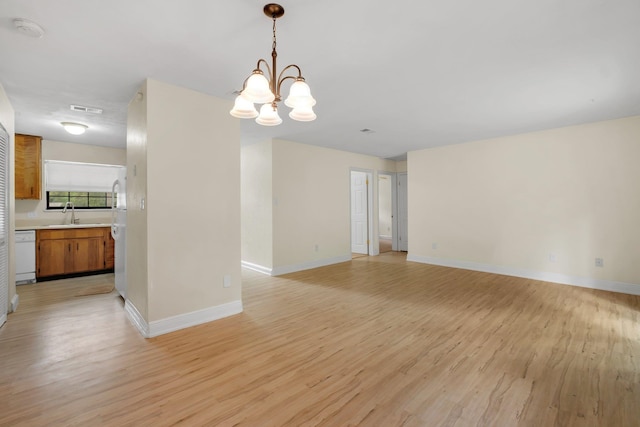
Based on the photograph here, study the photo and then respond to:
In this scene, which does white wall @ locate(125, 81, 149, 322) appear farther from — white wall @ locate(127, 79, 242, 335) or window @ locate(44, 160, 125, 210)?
window @ locate(44, 160, 125, 210)

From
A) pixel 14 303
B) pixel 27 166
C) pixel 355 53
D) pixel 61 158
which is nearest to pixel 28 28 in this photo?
pixel 355 53

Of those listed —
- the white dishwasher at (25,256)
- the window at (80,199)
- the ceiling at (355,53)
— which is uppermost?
the ceiling at (355,53)

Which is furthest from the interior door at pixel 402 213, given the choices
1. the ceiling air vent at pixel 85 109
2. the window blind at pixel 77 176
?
the ceiling air vent at pixel 85 109

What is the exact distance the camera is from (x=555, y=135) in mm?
4617

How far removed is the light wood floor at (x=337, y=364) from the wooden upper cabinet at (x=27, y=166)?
7.08 ft

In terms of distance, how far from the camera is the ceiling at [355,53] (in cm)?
184

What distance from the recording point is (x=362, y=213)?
7.30 meters

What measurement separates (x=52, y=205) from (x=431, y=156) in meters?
7.64

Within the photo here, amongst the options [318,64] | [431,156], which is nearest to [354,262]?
[431,156]

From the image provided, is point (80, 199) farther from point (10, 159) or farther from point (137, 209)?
point (137, 209)

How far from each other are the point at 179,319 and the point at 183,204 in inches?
46.5

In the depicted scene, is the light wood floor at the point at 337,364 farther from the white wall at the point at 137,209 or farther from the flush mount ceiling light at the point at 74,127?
the flush mount ceiling light at the point at 74,127

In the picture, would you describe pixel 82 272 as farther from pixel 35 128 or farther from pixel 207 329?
pixel 207 329

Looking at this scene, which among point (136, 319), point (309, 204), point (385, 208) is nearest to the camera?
point (136, 319)
